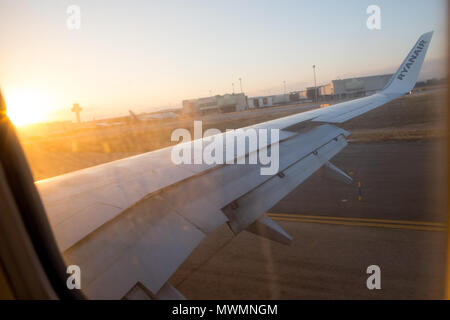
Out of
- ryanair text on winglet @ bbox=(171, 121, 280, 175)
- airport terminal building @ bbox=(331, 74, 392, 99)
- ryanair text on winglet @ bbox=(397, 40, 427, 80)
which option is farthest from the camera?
airport terminal building @ bbox=(331, 74, 392, 99)

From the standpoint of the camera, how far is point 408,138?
14125mm

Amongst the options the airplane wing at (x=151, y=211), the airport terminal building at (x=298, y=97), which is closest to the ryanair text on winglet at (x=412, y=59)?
the airplane wing at (x=151, y=211)

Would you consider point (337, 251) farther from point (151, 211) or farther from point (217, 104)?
point (217, 104)

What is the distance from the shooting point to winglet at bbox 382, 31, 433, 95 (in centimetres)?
886

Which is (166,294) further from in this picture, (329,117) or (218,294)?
(329,117)

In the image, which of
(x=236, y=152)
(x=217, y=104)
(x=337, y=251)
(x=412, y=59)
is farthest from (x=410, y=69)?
(x=217, y=104)

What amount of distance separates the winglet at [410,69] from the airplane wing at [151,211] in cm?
681

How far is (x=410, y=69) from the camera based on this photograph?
371 inches

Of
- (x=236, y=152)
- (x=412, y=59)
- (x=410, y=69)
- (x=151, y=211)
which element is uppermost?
(x=412, y=59)

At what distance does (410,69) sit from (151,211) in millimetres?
9767

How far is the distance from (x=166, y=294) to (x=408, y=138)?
15047mm

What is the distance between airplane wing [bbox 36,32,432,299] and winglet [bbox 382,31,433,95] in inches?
268

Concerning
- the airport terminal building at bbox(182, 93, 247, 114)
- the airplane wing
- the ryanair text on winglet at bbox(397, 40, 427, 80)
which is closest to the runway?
the airplane wing

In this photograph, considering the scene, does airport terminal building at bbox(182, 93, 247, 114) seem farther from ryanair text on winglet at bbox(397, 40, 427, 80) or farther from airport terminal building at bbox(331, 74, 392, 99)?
ryanair text on winglet at bbox(397, 40, 427, 80)
